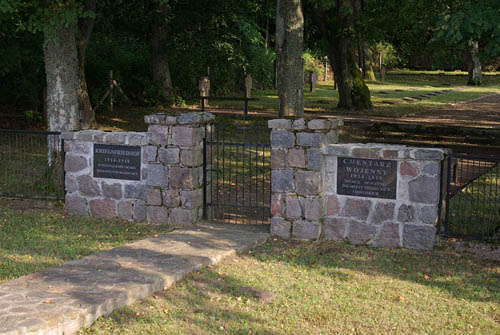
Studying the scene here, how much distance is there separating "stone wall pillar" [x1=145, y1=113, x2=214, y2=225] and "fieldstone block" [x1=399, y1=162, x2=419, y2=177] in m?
3.02

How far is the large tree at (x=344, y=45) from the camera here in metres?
23.3

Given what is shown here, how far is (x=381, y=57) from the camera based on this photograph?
1969 inches

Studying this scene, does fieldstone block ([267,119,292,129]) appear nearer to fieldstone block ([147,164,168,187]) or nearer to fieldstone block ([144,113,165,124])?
fieldstone block ([144,113,165,124])

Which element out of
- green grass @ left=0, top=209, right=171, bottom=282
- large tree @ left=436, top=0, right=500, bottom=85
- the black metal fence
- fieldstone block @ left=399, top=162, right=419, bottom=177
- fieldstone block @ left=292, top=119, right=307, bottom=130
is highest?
large tree @ left=436, top=0, right=500, bottom=85

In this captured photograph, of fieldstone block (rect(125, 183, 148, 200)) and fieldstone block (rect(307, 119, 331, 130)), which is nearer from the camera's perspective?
fieldstone block (rect(307, 119, 331, 130))

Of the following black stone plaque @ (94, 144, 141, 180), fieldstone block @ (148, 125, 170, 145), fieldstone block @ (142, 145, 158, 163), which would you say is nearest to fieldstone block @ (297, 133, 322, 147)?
fieldstone block @ (148, 125, 170, 145)

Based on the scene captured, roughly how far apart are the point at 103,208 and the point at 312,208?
349 centimetres

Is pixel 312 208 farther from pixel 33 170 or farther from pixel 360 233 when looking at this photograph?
pixel 33 170

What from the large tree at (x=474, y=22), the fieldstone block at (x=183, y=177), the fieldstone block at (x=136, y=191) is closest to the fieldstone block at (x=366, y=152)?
the large tree at (x=474, y=22)

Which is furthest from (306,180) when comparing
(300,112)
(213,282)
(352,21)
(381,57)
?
(381,57)

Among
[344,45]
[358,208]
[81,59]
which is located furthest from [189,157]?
[344,45]

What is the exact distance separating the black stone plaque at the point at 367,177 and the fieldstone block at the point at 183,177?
7.26 ft

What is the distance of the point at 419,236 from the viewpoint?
8.43 metres

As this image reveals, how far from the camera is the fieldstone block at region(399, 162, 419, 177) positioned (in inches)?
327
